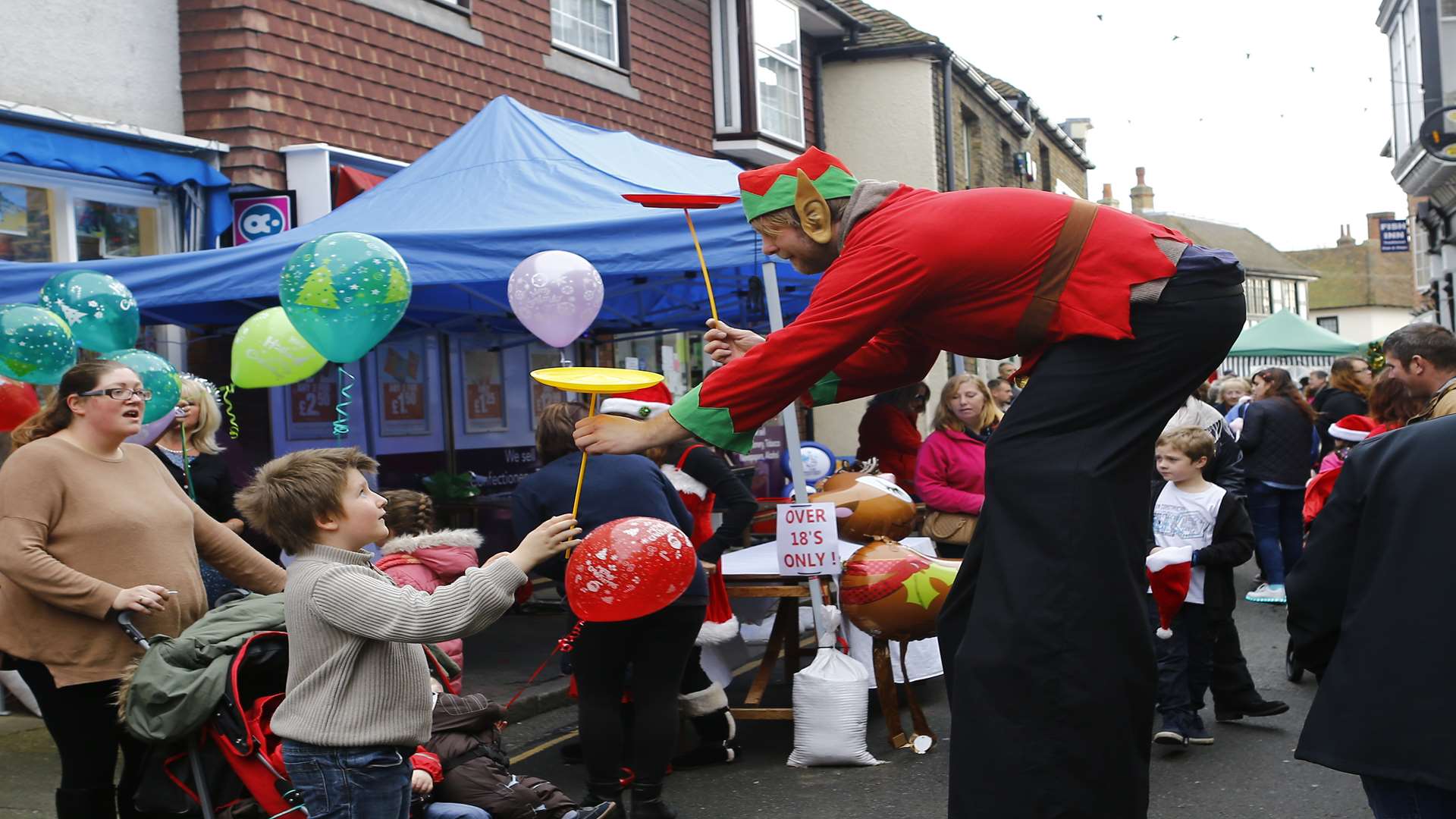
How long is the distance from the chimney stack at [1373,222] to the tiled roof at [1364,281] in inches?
15.6

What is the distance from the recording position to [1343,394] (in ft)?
39.5

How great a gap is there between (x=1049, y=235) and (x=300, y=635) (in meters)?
2.15

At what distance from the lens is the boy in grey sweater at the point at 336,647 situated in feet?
11.5

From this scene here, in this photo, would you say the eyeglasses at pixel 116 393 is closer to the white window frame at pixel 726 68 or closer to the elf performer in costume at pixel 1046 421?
the elf performer in costume at pixel 1046 421

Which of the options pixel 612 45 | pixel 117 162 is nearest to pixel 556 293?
pixel 117 162

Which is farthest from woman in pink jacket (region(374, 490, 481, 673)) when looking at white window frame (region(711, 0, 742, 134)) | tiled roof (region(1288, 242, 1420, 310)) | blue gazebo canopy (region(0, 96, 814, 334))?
tiled roof (region(1288, 242, 1420, 310))

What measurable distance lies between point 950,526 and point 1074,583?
5185 mm

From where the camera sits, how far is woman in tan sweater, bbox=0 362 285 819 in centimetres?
430

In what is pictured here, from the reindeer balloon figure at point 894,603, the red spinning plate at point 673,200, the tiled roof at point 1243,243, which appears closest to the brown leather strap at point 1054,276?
the red spinning plate at point 673,200

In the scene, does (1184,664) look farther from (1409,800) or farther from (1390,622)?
(1390,622)

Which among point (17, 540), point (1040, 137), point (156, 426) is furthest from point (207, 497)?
point (1040, 137)

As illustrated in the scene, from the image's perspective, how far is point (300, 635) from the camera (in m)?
3.58

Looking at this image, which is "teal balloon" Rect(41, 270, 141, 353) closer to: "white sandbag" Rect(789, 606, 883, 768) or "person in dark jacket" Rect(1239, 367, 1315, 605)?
"white sandbag" Rect(789, 606, 883, 768)

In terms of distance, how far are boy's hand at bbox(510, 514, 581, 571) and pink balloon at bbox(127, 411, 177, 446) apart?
320cm
